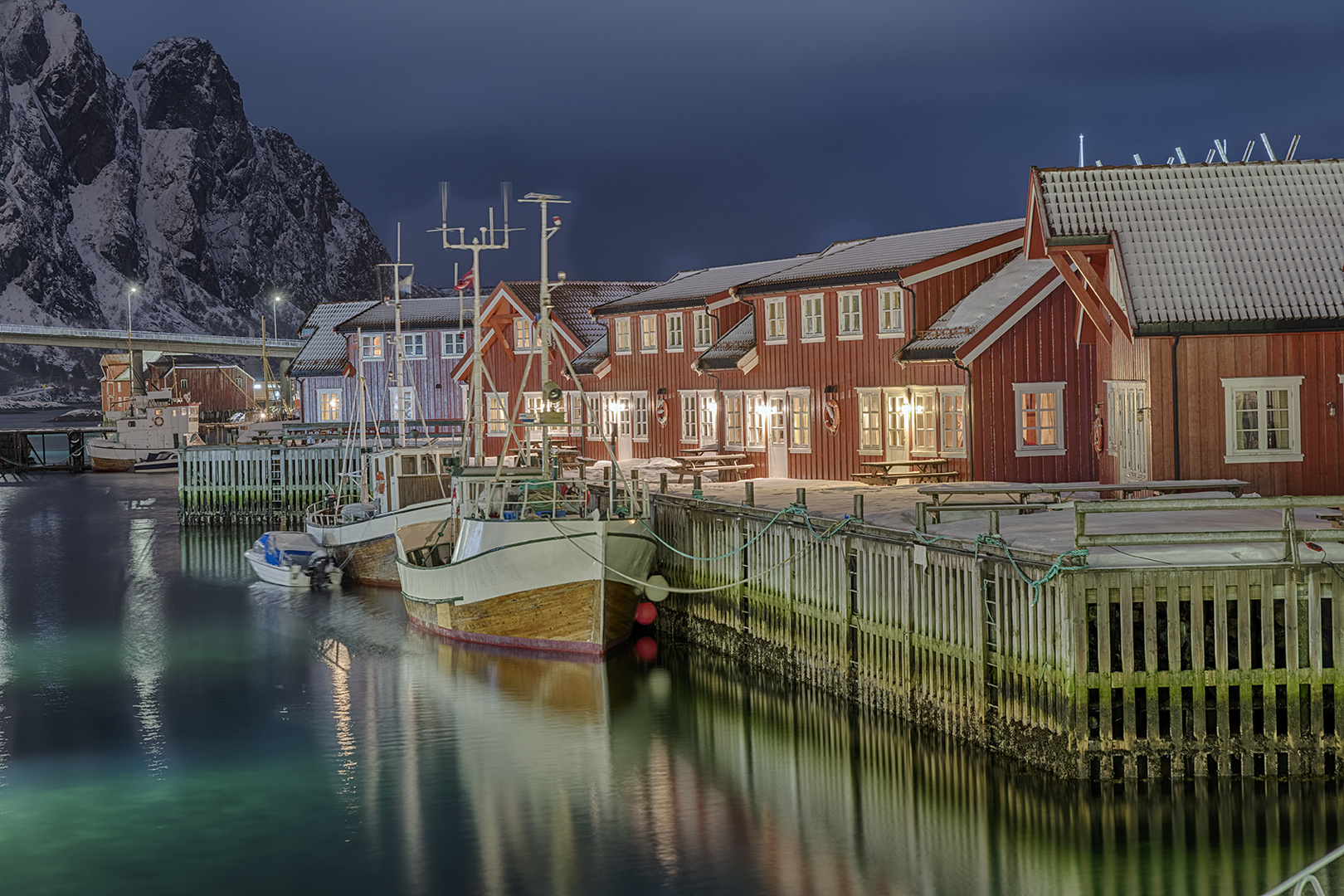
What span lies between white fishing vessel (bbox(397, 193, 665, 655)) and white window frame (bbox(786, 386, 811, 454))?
31.5ft

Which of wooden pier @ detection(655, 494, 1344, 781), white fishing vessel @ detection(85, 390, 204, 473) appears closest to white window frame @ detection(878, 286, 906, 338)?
wooden pier @ detection(655, 494, 1344, 781)

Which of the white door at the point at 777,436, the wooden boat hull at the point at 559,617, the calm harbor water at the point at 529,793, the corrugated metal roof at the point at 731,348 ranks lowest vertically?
the calm harbor water at the point at 529,793

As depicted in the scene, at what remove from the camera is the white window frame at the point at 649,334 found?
158ft

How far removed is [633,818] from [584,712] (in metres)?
5.59

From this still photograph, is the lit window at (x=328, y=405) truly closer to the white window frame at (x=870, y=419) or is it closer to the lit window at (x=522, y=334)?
the lit window at (x=522, y=334)

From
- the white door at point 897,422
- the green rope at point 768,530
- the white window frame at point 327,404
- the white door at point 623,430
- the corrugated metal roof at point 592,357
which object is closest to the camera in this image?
the green rope at point 768,530

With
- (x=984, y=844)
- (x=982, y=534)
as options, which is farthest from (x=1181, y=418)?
(x=984, y=844)

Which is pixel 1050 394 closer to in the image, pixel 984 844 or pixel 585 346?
pixel 984 844

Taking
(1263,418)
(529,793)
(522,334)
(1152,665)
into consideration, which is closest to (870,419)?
(1263,418)

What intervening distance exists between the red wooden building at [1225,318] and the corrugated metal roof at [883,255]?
9.79 metres

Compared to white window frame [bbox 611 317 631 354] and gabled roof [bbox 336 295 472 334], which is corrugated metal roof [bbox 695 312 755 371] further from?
gabled roof [bbox 336 295 472 334]

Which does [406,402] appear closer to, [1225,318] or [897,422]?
[897,422]

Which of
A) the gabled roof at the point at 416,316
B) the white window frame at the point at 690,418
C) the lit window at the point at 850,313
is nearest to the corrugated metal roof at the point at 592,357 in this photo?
the white window frame at the point at 690,418

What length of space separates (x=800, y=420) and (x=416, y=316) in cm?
3175
